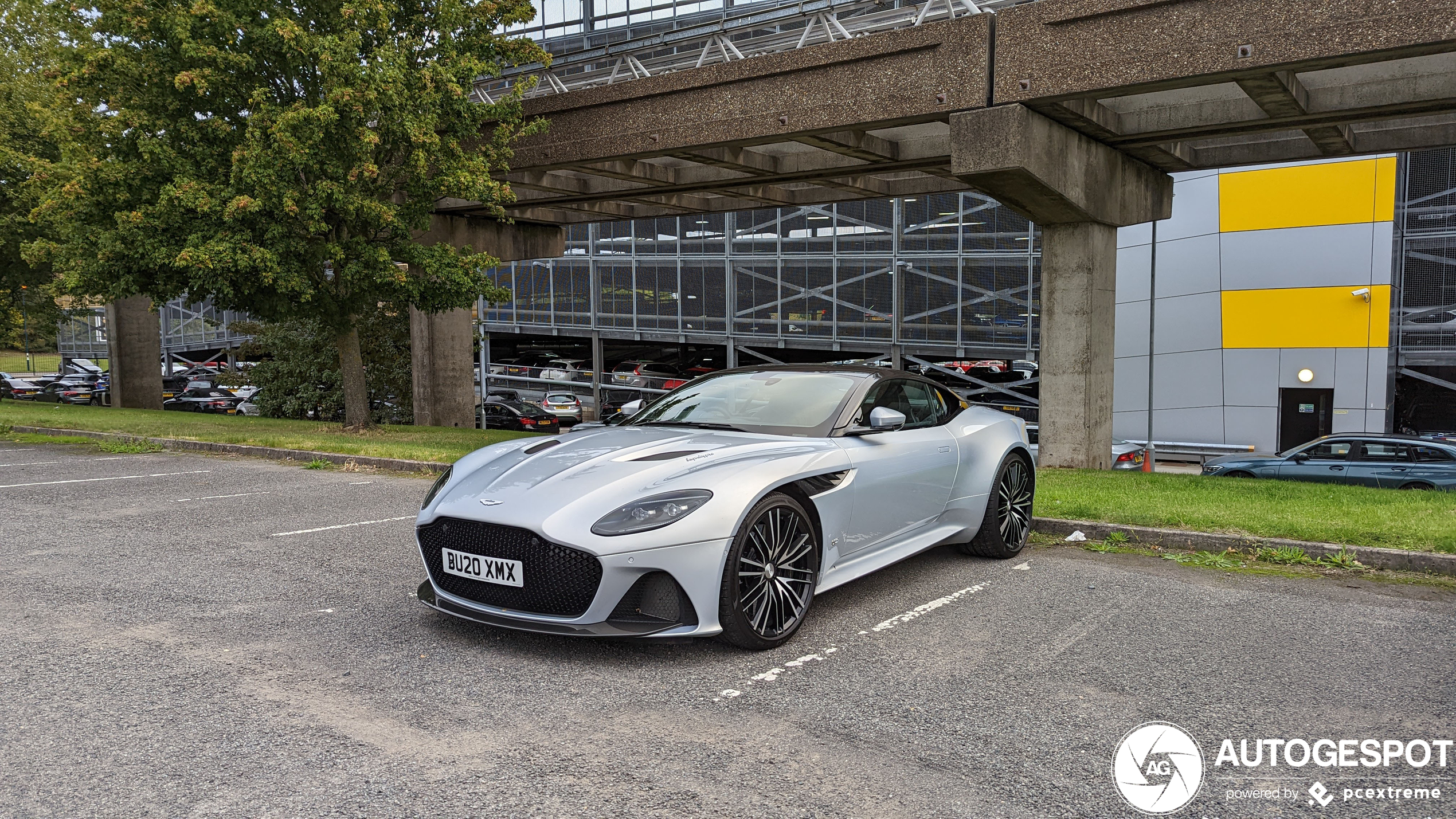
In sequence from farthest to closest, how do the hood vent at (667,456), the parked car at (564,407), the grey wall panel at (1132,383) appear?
1. the parked car at (564,407)
2. the grey wall panel at (1132,383)
3. the hood vent at (667,456)

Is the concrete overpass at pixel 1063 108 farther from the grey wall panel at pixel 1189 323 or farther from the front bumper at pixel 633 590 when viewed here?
the grey wall panel at pixel 1189 323

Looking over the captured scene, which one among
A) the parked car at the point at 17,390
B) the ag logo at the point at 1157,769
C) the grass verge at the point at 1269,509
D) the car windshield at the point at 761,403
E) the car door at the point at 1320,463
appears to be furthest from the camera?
the parked car at the point at 17,390

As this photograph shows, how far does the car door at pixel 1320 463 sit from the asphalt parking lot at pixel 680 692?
38.1 ft

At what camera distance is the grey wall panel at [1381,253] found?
954 inches

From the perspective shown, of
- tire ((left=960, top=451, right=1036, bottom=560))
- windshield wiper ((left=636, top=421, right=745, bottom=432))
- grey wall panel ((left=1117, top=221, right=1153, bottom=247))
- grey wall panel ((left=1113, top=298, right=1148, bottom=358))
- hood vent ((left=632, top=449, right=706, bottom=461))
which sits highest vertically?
grey wall panel ((left=1117, top=221, right=1153, bottom=247))

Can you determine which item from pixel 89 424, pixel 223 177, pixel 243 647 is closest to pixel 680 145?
pixel 223 177

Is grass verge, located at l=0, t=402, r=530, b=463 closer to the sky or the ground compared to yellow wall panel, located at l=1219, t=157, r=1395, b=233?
closer to the ground

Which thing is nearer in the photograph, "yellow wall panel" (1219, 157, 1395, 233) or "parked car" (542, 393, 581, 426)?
"yellow wall panel" (1219, 157, 1395, 233)

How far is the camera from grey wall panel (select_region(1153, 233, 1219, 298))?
85.8 feet

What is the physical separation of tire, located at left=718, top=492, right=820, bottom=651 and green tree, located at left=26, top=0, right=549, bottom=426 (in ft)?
37.7

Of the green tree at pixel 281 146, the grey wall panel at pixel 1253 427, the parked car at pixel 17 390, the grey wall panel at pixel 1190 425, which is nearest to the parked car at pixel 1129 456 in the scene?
the grey wall panel at pixel 1190 425

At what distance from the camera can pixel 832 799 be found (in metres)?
3.06

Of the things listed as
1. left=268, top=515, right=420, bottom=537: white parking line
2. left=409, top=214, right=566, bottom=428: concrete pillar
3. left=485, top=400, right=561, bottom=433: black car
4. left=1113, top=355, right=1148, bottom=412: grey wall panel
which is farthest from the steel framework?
left=268, top=515, right=420, bottom=537: white parking line

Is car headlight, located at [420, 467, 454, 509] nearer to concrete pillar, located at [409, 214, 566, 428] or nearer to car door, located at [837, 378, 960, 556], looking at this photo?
car door, located at [837, 378, 960, 556]
